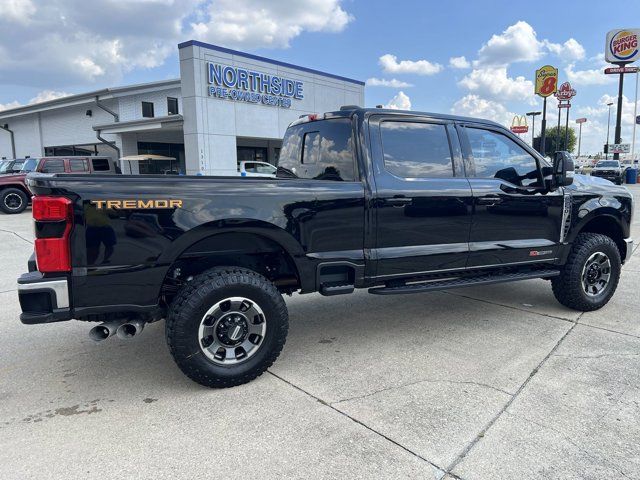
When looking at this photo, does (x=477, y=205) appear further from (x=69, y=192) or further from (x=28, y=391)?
(x=28, y=391)

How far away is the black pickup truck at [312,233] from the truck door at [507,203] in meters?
0.01

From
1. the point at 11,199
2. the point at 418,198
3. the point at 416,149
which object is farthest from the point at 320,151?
the point at 11,199

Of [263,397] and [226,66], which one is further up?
[226,66]

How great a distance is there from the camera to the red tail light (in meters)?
2.76

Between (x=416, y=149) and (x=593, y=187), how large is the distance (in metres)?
2.20

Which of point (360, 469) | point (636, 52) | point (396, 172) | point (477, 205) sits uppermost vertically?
point (636, 52)

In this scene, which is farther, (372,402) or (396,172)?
(396,172)

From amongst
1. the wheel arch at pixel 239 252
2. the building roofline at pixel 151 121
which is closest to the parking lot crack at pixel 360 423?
the wheel arch at pixel 239 252

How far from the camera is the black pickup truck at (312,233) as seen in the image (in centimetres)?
290

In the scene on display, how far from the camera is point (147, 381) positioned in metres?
3.45

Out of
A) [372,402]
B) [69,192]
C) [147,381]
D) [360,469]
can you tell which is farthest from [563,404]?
[69,192]

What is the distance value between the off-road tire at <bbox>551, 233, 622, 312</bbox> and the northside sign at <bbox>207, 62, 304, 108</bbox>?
59.8ft

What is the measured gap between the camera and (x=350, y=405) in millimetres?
3086

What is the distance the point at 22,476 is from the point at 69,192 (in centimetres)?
152
